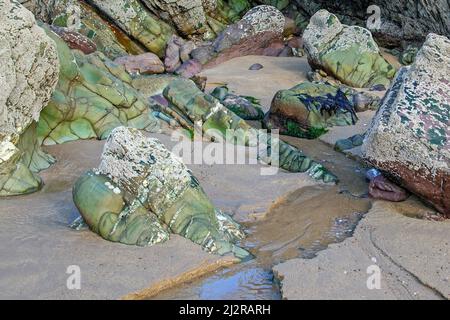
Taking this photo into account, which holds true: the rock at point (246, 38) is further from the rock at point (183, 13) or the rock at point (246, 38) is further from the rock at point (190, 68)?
the rock at point (183, 13)

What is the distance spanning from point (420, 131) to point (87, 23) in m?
10.4

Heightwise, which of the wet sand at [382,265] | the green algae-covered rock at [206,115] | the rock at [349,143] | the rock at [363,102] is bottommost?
the rock at [363,102]

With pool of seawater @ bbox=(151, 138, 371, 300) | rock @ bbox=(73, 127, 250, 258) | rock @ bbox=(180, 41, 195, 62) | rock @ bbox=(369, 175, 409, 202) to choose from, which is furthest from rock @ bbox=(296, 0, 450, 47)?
rock @ bbox=(73, 127, 250, 258)

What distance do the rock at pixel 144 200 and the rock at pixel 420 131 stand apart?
5.58 feet

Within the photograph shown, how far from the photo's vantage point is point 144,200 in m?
5.36

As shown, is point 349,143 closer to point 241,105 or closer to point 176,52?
point 241,105

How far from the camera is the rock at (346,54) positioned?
1224 centimetres

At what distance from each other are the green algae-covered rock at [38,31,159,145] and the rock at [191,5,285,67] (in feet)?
18.6

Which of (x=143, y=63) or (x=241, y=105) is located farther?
(x=143, y=63)

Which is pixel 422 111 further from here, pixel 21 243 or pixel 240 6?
pixel 240 6

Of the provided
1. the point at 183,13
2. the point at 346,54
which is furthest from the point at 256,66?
the point at 183,13

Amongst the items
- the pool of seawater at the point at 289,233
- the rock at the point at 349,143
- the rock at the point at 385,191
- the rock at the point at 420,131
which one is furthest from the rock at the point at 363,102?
the rock at the point at 385,191

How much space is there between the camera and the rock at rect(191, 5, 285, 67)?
1468cm

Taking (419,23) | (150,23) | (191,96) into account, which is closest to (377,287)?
(191,96)
